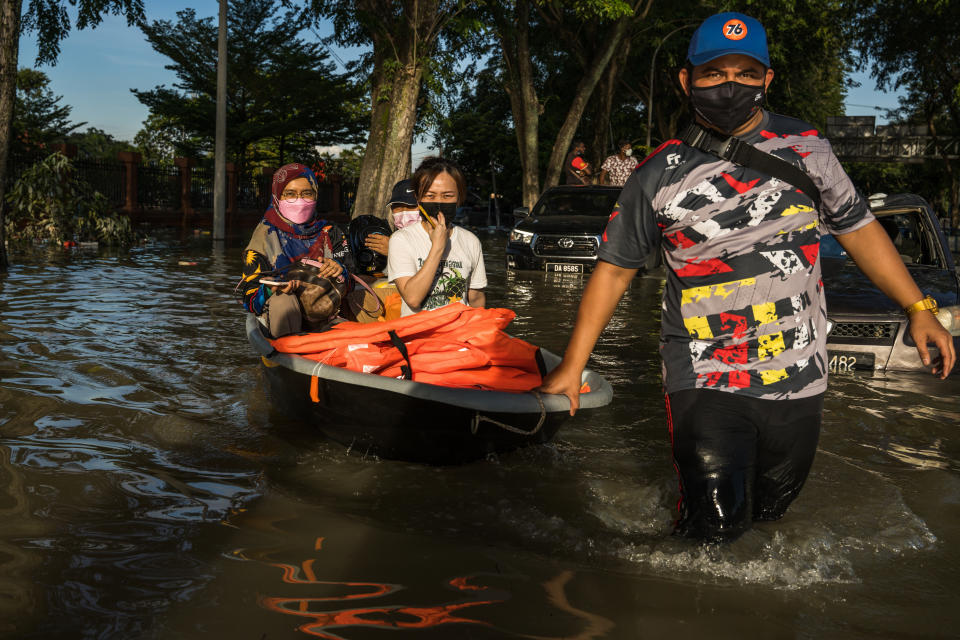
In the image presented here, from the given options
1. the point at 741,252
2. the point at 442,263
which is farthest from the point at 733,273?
the point at 442,263

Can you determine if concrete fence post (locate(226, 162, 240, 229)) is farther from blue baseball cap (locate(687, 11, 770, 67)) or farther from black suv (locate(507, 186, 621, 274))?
blue baseball cap (locate(687, 11, 770, 67))

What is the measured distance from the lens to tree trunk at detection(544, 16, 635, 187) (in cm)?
2597

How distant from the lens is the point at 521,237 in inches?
652

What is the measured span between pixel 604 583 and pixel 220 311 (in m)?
8.46

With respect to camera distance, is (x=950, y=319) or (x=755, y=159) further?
(x=950, y=319)

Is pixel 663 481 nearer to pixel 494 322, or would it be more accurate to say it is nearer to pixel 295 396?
pixel 494 322

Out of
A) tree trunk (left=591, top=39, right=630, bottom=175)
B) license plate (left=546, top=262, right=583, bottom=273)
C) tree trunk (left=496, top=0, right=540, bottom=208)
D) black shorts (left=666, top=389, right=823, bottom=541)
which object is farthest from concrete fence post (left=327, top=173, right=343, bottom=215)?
black shorts (left=666, top=389, right=823, bottom=541)

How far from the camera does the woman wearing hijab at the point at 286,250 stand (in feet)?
19.9

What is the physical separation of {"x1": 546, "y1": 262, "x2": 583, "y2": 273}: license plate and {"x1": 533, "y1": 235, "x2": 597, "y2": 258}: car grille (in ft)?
0.50

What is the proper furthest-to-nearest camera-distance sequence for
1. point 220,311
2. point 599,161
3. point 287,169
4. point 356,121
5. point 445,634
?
point 356,121 → point 599,161 → point 220,311 → point 287,169 → point 445,634

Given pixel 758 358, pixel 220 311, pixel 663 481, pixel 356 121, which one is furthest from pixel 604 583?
pixel 356 121

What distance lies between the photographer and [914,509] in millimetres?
4551

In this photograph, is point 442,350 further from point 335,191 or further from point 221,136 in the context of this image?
point 335,191

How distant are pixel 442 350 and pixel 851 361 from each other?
13.5 ft
